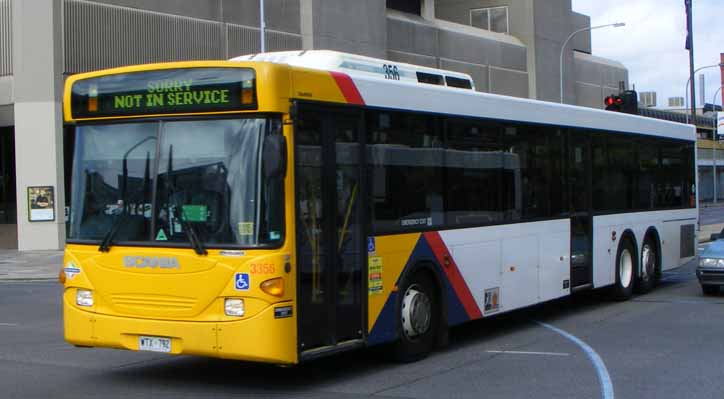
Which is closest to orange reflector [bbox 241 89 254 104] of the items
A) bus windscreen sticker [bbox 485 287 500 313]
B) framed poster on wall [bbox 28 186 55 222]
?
bus windscreen sticker [bbox 485 287 500 313]

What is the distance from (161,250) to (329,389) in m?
2.10

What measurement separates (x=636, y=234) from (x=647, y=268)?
2.92 feet

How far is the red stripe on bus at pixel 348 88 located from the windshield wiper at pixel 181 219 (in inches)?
70.3

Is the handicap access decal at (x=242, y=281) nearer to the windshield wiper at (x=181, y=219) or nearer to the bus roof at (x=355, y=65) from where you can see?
the windshield wiper at (x=181, y=219)

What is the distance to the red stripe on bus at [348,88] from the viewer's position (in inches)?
365

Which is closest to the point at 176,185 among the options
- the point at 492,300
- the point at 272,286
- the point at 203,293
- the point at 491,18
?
the point at 203,293

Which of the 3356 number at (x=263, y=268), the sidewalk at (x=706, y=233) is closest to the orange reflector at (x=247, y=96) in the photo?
the 3356 number at (x=263, y=268)

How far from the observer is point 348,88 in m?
9.39

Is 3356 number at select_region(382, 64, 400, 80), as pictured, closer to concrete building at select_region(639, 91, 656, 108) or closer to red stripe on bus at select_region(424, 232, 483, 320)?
red stripe on bus at select_region(424, 232, 483, 320)

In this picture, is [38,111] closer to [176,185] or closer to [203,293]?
[176,185]

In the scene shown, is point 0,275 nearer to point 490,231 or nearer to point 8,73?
point 8,73

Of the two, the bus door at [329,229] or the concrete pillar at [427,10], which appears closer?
the bus door at [329,229]

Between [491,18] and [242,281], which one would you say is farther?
[491,18]

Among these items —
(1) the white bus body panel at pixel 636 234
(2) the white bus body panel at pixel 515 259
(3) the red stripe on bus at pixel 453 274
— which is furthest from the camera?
(1) the white bus body panel at pixel 636 234
